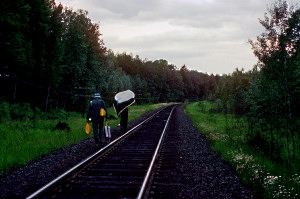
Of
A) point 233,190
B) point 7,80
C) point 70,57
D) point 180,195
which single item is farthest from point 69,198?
point 70,57

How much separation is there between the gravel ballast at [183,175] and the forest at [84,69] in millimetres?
2741

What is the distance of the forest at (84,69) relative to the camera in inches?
326

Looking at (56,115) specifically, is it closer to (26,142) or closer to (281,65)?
(26,142)

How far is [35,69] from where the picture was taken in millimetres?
26578

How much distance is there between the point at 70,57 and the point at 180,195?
3107cm

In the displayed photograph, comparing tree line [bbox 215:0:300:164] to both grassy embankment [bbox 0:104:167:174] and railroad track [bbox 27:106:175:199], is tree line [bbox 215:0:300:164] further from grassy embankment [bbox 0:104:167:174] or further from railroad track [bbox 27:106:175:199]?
grassy embankment [bbox 0:104:167:174]

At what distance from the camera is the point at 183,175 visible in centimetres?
612

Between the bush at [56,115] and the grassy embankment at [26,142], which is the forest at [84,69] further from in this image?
A: the grassy embankment at [26,142]

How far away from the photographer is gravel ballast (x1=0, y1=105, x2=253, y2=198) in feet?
16.3

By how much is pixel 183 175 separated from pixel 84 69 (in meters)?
30.3

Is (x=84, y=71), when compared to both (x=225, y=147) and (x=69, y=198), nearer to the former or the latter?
(x=225, y=147)

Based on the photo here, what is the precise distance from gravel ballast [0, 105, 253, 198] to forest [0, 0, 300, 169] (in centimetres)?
274

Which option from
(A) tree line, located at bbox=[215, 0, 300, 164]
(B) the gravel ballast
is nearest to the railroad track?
(B) the gravel ballast

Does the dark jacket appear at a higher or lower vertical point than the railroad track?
higher
